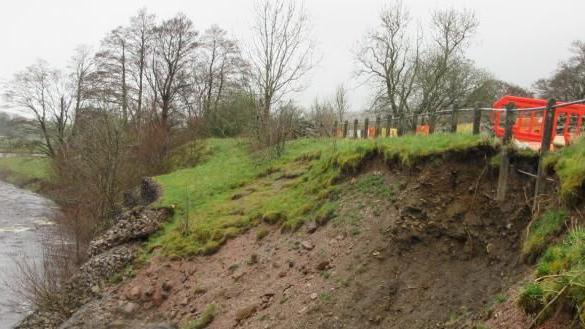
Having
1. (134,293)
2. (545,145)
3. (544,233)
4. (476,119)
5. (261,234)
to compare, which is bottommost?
(134,293)

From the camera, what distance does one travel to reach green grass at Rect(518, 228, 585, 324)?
4.40 metres

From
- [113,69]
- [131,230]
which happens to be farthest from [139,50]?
[131,230]

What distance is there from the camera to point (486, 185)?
853 centimetres

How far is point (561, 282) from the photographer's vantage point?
15.2 ft

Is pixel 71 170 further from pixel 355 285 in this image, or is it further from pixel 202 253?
pixel 355 285

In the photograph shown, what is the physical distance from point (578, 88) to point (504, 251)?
36323 millimetres

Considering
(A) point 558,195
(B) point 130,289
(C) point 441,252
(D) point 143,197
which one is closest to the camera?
(A) point 558,195

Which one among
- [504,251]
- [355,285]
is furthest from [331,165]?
[504,251]

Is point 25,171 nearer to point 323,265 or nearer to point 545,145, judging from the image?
point 323,265

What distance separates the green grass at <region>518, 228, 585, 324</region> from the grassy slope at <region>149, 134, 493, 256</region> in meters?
3.73

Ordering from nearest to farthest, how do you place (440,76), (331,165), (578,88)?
(331,165) → (440,76) → (578,88)

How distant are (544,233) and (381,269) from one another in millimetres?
2781

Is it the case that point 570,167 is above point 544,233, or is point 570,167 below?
above

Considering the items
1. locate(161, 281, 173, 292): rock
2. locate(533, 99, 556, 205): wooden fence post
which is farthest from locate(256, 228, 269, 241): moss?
locate(533, 99, 556, 205): wooden fence post
